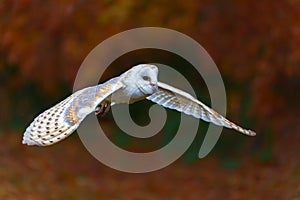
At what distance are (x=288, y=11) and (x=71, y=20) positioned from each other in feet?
4.93

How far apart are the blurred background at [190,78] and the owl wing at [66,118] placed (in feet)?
8.53

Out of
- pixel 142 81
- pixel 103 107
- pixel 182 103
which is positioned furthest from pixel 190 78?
pixel 142 81

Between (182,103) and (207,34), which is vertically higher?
(207,34)

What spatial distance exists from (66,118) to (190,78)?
11.4ft

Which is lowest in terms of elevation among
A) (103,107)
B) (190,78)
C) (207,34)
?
(190,78)

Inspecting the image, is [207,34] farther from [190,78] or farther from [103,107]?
[103,107]

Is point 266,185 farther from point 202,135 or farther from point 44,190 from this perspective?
point 44,190

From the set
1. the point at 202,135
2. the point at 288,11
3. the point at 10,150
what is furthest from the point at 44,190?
the point at 288,11

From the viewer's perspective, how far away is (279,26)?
5160 millimetres

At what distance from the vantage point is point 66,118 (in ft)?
7.69

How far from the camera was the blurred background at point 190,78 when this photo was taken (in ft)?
17.0

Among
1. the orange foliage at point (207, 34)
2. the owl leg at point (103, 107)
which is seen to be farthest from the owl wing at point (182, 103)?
the orange foliage at point (207, 34)

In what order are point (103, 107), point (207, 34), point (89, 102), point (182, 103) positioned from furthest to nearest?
point (207, 34), point (182, 103), point (103, 107), point (89, 102)

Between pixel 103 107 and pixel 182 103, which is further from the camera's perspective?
pixel 182 103
